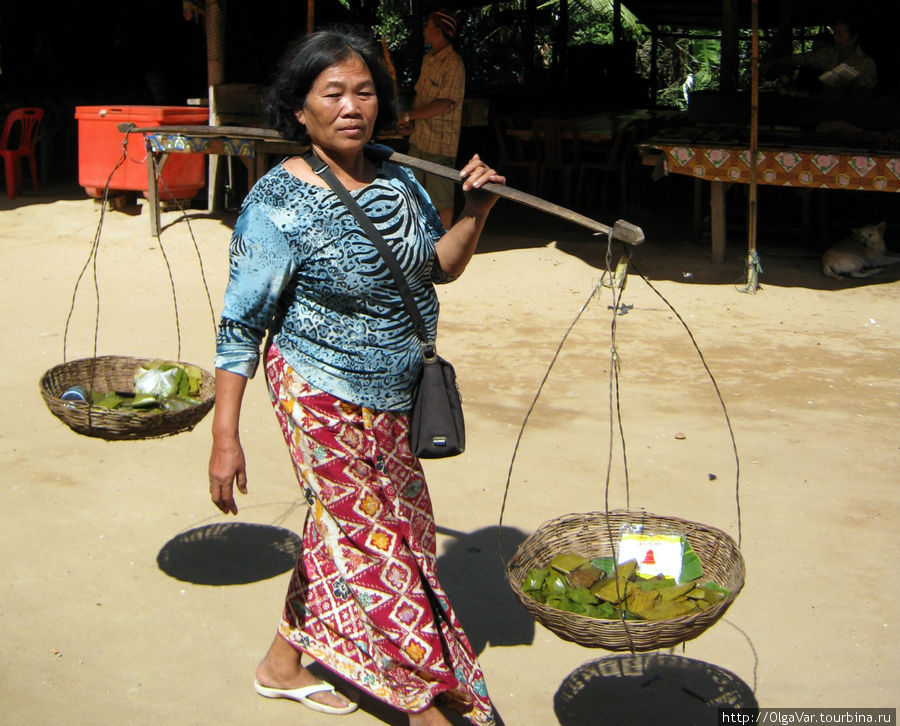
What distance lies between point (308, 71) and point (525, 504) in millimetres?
2074

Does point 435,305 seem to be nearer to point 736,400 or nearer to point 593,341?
point 736,400

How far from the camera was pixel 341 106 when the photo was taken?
233 cm

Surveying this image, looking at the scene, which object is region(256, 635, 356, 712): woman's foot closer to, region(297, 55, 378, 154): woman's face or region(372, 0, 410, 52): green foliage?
region(297, 55, 378, 154): woman's face

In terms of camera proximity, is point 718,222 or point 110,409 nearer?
point 110,409

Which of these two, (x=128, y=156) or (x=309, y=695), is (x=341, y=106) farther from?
(x=128, y=156)

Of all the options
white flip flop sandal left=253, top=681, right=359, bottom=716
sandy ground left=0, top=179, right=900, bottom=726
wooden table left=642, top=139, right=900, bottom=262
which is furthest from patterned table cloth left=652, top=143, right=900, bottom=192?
white flip flop sandal left=253, top=681, right=359, bottom=716

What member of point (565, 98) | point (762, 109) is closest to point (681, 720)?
point (762, 109)

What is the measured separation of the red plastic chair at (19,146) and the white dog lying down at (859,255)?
8121mm

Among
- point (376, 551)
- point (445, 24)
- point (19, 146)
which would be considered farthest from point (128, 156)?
point (376, 551)

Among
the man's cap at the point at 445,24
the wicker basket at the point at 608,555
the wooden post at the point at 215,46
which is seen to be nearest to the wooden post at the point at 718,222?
the man's cap at the point at 445,24

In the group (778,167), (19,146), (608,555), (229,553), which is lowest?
(229,553)

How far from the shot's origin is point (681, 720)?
2664 mm

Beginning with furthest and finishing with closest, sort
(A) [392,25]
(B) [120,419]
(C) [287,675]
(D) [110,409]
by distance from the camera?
(A) [392,25] < (D) [110,409] < (B) [120,419] < (C) [287,675]

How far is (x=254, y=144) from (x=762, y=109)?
4.35 m
